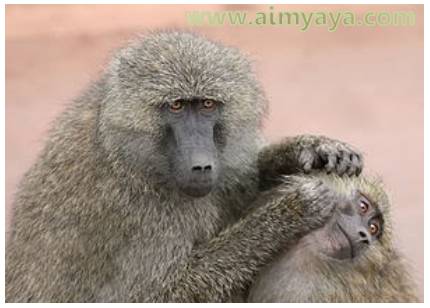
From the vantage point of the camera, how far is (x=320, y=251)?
5918mm

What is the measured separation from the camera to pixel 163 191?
597 centimetres

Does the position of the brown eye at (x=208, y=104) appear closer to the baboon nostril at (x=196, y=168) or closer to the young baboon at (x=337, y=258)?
the baboon nostril at (x=196, y=168)

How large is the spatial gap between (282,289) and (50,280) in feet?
4.21

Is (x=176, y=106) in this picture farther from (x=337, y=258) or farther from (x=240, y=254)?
(x=337, y=258)

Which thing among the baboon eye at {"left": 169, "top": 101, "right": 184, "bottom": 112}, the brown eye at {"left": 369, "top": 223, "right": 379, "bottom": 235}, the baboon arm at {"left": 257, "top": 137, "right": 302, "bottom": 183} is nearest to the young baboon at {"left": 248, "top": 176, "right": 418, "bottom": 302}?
the brown eye at {"left": 369, "top": 223, "right": 379, "bottom": 235}

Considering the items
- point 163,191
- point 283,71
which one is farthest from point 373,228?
point 283,71

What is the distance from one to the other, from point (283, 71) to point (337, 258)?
23.4ft

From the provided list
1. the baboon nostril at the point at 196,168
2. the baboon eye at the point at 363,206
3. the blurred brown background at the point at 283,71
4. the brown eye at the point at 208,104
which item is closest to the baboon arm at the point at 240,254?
the baboon eye at the point at 363,206

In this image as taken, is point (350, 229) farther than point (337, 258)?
No

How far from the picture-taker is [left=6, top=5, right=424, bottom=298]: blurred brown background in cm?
1123

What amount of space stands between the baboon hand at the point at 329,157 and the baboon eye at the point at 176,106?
31.5 inches

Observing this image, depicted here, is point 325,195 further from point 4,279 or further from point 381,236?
point 4,279

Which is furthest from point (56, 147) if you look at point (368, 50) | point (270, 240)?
point (368, 50)

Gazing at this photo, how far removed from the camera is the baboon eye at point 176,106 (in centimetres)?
590
